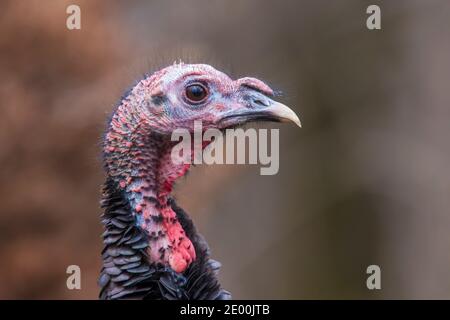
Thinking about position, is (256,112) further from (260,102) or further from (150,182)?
(150,182)

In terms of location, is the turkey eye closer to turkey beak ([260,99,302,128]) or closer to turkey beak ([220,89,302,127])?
turkey beak ([220,89,302,127])

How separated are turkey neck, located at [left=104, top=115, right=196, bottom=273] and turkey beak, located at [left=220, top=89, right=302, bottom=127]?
0.24 m

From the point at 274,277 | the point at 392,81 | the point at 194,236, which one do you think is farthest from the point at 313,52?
the point at 194,236

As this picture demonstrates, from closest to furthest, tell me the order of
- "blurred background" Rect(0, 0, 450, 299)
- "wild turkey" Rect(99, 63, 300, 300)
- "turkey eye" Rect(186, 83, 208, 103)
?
"wild turkey" Rect(99, 63, 300, 300) → "turkey eye" Rect(186, 83, 208, 103) → "blurred background" Rect(0, 0, 450, 299)

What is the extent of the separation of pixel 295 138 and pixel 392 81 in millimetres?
855

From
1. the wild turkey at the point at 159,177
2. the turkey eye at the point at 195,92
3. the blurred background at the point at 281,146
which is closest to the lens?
the wild turkey at the point at 159,177

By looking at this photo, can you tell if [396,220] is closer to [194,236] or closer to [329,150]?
[329,150]

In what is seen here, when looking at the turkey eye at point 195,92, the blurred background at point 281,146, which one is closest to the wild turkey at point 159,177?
the turkey eye at point 195,92

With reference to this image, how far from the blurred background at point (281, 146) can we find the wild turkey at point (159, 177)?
1.65 metres

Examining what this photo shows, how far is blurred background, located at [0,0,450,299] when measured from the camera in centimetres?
423

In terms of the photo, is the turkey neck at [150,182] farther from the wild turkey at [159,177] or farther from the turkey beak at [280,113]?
the turkey beak at [280,113]

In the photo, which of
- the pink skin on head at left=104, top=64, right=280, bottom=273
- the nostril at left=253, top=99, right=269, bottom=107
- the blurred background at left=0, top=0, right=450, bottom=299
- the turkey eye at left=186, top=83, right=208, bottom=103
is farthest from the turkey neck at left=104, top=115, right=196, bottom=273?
the blurred background at left=0, top=0, right=450, bottom=299

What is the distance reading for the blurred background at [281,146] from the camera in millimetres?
4227

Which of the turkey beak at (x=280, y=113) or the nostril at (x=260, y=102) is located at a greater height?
the nostril at (x=260, y=102)
